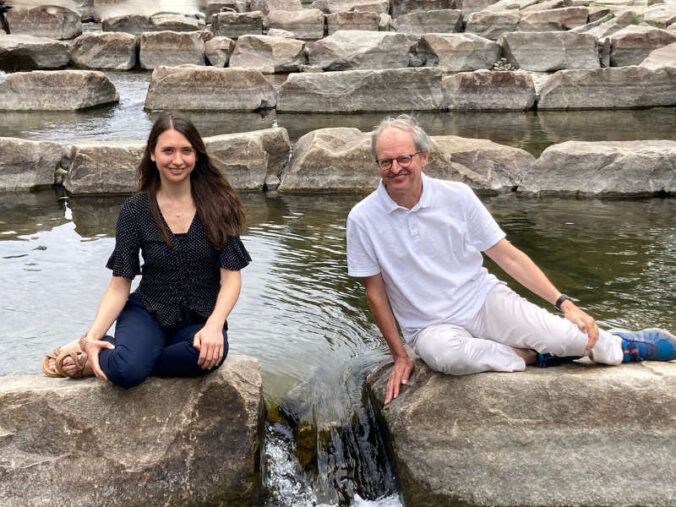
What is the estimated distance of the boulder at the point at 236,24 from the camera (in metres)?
19.4

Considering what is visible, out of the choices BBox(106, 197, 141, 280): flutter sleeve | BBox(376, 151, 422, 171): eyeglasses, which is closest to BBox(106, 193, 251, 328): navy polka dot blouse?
BBox(106, 197, 141, 280): flutter sleeve

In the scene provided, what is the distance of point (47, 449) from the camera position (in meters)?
3.20

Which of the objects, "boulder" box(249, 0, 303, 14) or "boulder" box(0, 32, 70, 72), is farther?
"boulder" box(249, 0, 303, 14)

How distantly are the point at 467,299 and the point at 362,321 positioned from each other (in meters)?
1.51

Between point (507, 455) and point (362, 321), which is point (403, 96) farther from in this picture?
point (507, 455)

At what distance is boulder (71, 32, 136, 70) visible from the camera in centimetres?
1561

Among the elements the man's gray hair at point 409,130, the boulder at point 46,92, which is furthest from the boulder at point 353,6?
the man's gray hair at point 409,130

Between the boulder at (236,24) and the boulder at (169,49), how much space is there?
3.73 metres

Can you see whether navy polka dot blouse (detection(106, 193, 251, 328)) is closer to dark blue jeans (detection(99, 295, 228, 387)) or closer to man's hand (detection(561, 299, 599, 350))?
dark blue jeans (detection(99, 295, 228, 387))

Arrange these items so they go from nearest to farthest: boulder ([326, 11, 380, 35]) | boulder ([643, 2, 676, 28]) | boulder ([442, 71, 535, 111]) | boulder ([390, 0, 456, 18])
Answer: boulder ([442, 71, 535, 111]) → boulder ([643, 2, 676, 28]) → boulder ([326, 11, 380, 35]) → boulder ([390, 0, 456, 18])

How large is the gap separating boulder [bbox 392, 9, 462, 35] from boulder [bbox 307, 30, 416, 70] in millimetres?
5129

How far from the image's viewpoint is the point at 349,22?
2023 centimetres

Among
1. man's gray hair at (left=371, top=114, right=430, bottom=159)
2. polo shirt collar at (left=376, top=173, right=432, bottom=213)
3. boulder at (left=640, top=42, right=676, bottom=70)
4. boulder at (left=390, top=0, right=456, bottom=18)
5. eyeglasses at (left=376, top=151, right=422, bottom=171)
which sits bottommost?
boulder at (left=640, top=42, right=676, bottom=70)

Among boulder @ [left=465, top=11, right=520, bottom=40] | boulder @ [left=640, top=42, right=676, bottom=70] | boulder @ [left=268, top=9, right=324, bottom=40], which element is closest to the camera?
boulder @ [left=640, top=42, right=676, bottom=70]
